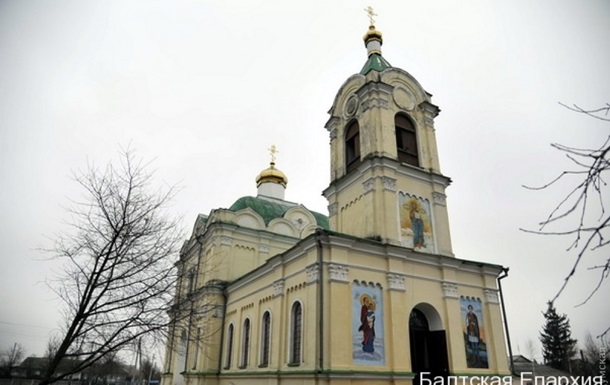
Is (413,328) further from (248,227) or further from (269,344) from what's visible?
(248,227)

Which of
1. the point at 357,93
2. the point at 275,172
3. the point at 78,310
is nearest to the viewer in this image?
the point at 78,310

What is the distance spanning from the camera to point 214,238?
2222 cm

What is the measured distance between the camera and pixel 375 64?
19.2m

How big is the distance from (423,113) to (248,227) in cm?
1185

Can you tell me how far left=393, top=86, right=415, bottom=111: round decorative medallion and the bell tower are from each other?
0.05 metres

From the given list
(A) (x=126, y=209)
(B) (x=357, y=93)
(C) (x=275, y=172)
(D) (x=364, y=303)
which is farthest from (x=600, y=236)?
(C) (x=275, y=172)

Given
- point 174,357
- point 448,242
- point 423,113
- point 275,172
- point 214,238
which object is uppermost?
point 275,172

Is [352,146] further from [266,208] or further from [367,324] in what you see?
[367,324]

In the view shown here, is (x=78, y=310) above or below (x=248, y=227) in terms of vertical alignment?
below

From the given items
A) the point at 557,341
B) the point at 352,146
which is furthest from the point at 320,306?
the point at 557,341

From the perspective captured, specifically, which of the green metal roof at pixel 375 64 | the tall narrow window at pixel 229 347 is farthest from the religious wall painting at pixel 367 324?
the green metal roof at pixel 375 64

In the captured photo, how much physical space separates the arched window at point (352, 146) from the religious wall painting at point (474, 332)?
288 inches

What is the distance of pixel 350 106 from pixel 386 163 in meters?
4.52

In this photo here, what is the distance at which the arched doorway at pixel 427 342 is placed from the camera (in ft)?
45.9
